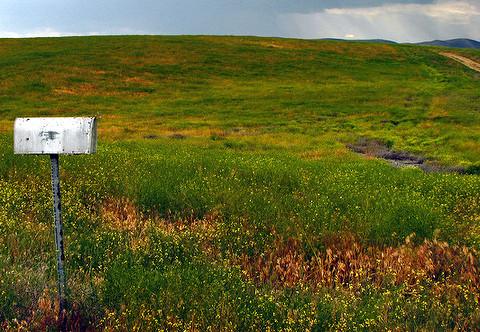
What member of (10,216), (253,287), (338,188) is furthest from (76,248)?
(338,188)

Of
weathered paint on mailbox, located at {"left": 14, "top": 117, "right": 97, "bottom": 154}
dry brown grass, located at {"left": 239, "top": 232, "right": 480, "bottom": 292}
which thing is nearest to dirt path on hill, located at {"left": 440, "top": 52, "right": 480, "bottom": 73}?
dry brown grass, located at {"left": 239, "top": 232, "right": 480, "bottom": 292}

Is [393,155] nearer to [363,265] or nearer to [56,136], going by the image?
[363,265]

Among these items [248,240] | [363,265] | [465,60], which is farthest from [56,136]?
[465,60]

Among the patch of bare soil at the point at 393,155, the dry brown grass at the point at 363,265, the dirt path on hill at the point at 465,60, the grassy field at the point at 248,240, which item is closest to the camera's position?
the grassy field at the point at 248,240

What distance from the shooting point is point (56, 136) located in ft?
16.8

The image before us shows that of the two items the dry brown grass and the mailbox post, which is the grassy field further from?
the mailbox post

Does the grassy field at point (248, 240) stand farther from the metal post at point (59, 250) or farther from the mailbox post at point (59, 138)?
the mailbox post at point (59, 138)

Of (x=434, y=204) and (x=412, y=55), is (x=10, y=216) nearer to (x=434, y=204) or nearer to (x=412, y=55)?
(x=434, y=204)

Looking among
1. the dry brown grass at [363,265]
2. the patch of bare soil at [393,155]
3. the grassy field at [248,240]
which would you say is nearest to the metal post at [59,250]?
the grassy field at [248,240]

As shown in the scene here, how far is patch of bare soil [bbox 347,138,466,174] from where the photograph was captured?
1663 cm

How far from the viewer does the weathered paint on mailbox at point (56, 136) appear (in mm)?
5086

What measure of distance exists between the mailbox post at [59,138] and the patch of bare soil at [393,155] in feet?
45.6

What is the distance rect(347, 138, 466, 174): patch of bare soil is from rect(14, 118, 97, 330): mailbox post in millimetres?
13908

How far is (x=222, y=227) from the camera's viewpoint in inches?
296
